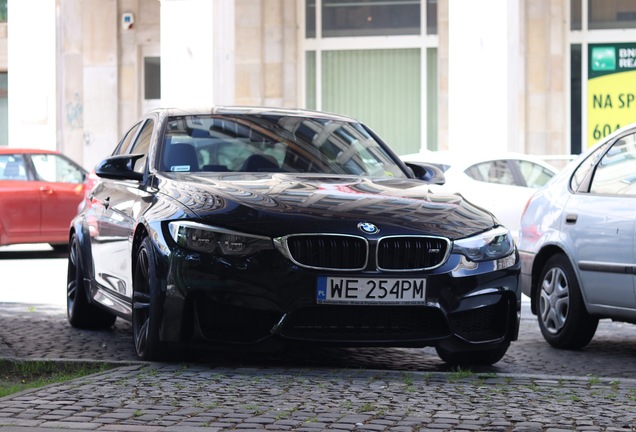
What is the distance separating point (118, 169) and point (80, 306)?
1.81 meters

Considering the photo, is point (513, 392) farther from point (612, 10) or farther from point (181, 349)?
point (612, 10)

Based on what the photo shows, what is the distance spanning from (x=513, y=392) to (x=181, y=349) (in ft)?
6.26

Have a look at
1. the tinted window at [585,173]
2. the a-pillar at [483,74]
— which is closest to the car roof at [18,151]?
the a-pillar at [483,74]

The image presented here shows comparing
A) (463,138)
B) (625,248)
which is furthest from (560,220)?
(463,138)

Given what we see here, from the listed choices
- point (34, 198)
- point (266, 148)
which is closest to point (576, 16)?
point (34, 198)

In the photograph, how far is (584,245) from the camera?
922 cm

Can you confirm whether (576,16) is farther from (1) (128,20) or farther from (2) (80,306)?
(2) (80,306)

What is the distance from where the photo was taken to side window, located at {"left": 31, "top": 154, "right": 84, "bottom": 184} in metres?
19.6

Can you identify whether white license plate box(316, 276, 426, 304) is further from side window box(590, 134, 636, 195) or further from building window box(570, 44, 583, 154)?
building window box(570, 44, 583, 154)

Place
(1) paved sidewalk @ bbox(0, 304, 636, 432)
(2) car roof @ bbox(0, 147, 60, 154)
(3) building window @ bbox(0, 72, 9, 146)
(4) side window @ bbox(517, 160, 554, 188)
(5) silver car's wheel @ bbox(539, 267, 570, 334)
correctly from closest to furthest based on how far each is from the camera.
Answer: (1) paved sidewalk @ bbox(0, 304, 636, 432) → (5) silver car's wheel @ bbox(539, 267, 570, 334) → (4) side window @ bbox(517, 160, 554, 188) → (2) car roof @ bbox(0, 147, 60, 154) → (3) building window @ bbox(0, 72, 9, 146)

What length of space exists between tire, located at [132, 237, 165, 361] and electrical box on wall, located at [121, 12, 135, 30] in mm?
21097

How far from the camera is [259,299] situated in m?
7.36

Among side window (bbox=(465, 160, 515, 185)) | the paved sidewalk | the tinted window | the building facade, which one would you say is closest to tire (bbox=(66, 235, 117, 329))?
the paved sidewalk

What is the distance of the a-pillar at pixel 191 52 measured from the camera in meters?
22.6
